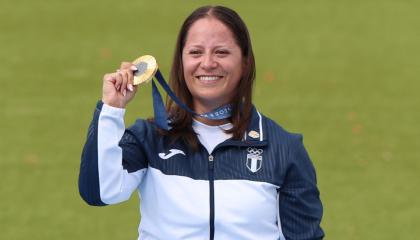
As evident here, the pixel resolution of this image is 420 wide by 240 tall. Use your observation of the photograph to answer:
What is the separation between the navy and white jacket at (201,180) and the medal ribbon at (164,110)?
87 mm

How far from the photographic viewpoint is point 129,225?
8641 mm

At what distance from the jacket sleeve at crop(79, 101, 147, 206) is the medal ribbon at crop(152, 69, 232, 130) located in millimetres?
186

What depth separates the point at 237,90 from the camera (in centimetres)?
432

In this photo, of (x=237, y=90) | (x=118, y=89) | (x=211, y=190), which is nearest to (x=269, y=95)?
(x=237, y=90)

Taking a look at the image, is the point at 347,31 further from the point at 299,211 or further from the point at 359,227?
the point at 299,211

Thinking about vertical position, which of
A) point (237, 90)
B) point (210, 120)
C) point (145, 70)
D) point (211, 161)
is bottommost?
point (211, 161)

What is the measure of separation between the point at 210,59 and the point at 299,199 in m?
0.63

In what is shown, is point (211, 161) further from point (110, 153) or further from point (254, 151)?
point (110, 153)

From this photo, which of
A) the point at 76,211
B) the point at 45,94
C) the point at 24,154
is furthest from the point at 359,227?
the point at 45,94

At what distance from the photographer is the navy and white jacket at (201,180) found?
401cm

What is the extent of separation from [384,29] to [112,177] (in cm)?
949

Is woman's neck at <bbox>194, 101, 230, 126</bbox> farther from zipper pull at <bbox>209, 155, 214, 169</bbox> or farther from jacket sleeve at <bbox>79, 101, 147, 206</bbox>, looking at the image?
jacket sleeve at <bbox>79, 101, 147, 206</bbox>

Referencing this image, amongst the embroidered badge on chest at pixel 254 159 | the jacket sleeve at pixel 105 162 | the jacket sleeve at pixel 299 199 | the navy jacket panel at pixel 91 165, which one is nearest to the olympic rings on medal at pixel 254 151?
the embroidered badge on chest at pixel 254 159

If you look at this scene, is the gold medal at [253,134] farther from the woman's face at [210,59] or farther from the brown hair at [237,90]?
the woman's face at [210,59]
